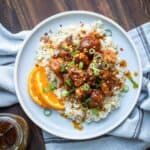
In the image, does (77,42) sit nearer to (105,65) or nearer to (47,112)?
(105,65)

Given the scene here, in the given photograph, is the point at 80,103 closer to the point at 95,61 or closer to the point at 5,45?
the point at 95,61

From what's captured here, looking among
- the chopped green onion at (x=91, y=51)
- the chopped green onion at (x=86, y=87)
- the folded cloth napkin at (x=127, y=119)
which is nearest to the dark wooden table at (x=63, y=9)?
the folded cloth napkin at (x=127, y=119)

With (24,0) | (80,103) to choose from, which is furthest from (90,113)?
(24,0)

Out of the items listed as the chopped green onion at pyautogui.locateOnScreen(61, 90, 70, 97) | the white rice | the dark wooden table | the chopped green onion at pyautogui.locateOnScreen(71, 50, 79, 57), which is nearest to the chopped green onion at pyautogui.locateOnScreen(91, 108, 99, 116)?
the white rice

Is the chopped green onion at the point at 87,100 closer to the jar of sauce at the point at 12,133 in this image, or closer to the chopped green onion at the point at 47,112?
the chopped green onion at the point at 47,112

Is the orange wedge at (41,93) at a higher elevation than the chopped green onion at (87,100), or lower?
Answer: higher

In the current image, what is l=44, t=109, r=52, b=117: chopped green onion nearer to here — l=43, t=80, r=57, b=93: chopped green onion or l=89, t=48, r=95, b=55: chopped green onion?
l=43, t=80, r=57, b=93: chopped green onion

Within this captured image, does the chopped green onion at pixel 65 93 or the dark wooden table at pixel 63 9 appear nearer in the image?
the chopped green onion at pixel 65 93

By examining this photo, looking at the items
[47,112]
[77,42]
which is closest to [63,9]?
[77,42]
